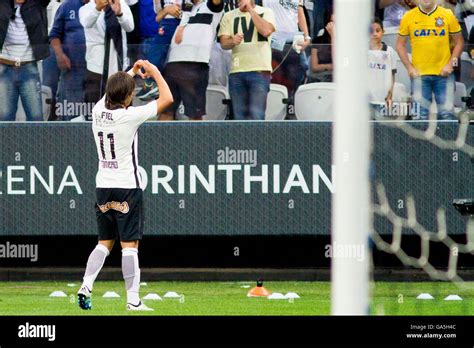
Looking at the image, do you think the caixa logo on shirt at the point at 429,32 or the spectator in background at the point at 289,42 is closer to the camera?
the caixa logo on shirt at the point at 429,32

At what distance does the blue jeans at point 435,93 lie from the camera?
1285 cm

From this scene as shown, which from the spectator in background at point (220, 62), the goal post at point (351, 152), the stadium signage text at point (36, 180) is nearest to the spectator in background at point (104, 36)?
the spectator in background at point (220, 62)

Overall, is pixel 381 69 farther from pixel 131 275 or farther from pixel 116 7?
pixel 131 275

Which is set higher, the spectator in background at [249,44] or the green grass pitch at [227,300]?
the spectator in background at [249,44]

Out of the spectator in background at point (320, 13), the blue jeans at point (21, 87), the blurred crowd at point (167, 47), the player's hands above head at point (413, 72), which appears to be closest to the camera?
the player's hands above head at point (413, 72)

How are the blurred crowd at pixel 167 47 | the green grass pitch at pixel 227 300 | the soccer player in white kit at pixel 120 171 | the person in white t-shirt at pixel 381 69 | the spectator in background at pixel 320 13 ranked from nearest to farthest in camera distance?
the soccer player in white kit at pixel 120 171
the green grass pitch at pixel 227 300
the person in white t-shirt at pixel 381 69
the spectator in background at pixel 320 13
the blurred crowd at pixel 167 47

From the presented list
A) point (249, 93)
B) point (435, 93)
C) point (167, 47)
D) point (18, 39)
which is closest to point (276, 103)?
point (249, 93)

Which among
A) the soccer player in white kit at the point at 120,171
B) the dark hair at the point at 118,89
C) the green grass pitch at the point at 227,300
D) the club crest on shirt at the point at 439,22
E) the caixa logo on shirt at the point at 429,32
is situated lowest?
the green grass pitch at the point at 227,300

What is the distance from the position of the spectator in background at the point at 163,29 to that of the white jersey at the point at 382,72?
2.15 m

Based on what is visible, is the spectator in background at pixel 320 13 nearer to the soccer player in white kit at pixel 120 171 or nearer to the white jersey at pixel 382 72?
the white jersey at pixel 382 72
